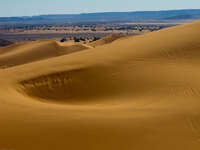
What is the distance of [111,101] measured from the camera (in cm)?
848

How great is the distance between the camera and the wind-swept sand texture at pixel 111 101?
5191mm

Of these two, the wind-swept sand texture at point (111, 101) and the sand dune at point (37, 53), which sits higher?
the sand dune at point (37, 53)

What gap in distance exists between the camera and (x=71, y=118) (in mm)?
5910

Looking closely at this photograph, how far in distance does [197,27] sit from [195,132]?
44.7 ft

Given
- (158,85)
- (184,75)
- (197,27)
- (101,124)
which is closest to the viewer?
(101,124)

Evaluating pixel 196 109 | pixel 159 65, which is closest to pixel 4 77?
pixel 159 65

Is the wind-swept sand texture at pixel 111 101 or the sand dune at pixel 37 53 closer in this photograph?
the wind-swept sand texture at pixel 111 101

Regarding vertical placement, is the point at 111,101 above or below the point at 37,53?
below

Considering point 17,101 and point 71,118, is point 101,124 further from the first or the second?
point 17,101

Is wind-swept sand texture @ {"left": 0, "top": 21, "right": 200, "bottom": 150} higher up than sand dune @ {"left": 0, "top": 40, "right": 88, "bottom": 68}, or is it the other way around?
sand dune @ {"left": 0, "top": 40, "right": 88, "bottom": 68}

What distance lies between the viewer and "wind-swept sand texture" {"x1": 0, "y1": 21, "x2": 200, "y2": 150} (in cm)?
519

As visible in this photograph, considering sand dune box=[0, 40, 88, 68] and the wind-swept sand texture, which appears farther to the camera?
sand dune box=[0, 40, 88, 68]

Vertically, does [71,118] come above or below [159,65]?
below

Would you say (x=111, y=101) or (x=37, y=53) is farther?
(x=37, y=53)
